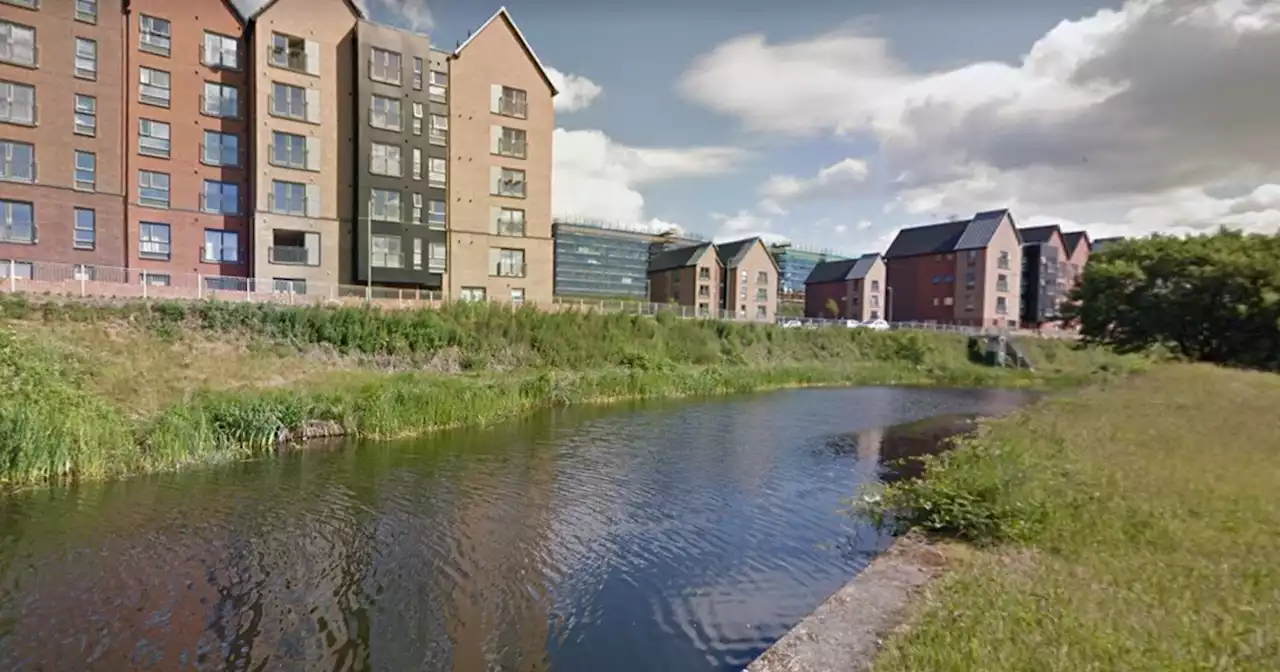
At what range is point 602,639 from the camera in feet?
22.3

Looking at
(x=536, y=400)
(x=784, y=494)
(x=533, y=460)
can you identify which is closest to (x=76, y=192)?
(x=536, y=400)

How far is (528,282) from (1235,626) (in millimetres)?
36213

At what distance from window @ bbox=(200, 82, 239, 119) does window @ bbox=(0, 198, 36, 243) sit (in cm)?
854

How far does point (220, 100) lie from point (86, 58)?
5129mm

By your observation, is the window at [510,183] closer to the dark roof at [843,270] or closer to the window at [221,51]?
the window at [221,51]

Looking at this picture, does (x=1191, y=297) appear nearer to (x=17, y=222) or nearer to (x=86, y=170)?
(x=86, y=170)

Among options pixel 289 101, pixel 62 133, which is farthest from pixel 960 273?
pixel 62 133

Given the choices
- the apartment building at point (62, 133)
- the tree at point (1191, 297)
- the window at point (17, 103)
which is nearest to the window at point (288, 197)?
Result: the apartment building at point (62, 133)

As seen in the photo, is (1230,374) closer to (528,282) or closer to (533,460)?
(533,460)

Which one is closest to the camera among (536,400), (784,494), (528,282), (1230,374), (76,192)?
(784,494)

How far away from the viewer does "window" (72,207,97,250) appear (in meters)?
28.9

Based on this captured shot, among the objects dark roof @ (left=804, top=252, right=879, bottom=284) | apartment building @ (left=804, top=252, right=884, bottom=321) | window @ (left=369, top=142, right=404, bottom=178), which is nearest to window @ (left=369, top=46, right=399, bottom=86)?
Answer: window @ (left=369, top=142, right=404, bottom=178)

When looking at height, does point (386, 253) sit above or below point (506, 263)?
above

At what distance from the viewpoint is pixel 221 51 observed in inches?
1268
